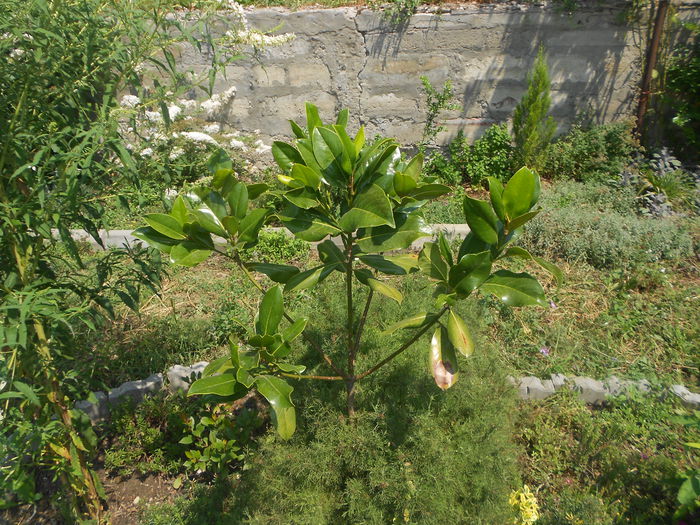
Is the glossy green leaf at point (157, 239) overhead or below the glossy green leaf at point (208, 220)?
below

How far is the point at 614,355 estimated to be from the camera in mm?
3289

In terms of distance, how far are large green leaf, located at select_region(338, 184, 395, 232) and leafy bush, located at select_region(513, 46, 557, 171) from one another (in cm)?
434

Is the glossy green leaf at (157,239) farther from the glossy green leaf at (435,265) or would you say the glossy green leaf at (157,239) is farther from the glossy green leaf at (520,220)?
the glossy green leaf at (520,220)

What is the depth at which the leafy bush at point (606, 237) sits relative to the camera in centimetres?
403

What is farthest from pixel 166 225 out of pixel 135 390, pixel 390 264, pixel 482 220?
pixel 135 390

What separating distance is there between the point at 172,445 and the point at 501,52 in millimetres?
5142

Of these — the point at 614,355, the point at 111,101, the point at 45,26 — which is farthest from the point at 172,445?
the point at 614,355

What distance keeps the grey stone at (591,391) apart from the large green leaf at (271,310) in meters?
2.25

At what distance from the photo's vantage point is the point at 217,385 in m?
1.44

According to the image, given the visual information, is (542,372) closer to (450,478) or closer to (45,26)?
(450,478)

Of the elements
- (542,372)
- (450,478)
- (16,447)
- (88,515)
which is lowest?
(88,515)

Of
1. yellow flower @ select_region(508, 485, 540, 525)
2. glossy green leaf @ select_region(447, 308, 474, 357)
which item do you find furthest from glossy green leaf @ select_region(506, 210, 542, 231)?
yellow flower @ select_region(508, 485, 540, 525)

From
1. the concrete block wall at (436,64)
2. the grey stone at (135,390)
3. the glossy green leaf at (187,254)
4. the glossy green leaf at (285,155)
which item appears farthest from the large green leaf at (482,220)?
the concrete block wall at (436,64)

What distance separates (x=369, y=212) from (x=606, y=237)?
3487mm
